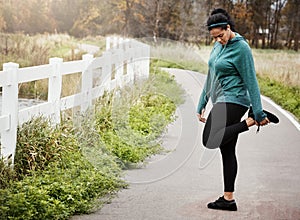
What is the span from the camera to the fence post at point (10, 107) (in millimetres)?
7270

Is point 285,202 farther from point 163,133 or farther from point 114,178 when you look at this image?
point 163,133

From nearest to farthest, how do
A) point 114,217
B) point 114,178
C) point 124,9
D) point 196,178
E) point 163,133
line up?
point 114,217 < point 114,178 < point 196,178 < point 163,133 < point 124,9

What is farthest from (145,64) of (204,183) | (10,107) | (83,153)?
(10,107)

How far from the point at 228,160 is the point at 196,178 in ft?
5.57

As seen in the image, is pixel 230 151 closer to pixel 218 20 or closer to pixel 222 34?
pixel 222 34

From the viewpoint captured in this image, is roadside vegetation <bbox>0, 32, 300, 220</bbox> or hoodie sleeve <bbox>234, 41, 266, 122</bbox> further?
hoodie sleeve <bbox>234, 41, 266, 122</bbox>

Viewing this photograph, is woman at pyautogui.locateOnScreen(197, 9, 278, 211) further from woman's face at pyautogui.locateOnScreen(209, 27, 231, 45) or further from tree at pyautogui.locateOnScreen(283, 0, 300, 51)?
tree at pyautogui.locateOnScreen(283, 0, 300, 51)

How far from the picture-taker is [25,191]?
20.8ft

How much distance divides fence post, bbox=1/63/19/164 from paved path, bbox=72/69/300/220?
1.36 metres

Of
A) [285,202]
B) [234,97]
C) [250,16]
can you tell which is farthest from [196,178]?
[250,16]

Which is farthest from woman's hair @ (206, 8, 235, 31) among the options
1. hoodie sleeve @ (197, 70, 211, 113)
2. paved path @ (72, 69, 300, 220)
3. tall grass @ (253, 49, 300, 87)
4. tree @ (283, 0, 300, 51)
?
tree @ (283, 0, 300, 51)

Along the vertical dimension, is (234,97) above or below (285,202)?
above

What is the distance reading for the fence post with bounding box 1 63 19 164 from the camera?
23.9 ft

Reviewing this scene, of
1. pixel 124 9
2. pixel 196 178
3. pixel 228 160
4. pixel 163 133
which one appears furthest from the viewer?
pixel 124 9
